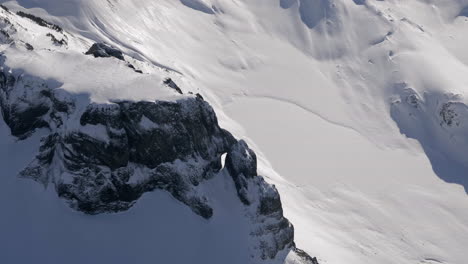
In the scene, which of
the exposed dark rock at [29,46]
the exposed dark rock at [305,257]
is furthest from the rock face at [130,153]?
the exposed dark rock at [29,46]

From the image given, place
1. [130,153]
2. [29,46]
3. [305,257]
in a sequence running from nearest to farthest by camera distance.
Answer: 1. [130,153]
2. [305,257]
3. [29,46]

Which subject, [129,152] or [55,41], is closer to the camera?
[129,152]

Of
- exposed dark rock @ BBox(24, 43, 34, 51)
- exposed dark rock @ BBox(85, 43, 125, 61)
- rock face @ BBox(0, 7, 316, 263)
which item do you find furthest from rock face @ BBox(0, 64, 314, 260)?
exposed dark rock @ BBox(85, 43, 125, 61)

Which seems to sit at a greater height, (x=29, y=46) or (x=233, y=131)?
(x=29, y=46)

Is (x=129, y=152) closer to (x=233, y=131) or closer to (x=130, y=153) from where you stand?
(x=130, y=153)

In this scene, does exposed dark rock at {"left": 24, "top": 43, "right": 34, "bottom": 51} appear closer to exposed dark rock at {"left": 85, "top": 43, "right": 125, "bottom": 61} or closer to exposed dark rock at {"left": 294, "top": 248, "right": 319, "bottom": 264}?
exposed dark rock at {"left": 85, "top": 43, "right": 125, "bottom": 61}

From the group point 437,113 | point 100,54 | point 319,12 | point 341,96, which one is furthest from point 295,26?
point 100,54

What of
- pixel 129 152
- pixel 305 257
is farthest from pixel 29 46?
pixel 305 257

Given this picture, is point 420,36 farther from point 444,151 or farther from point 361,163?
point 361,163
